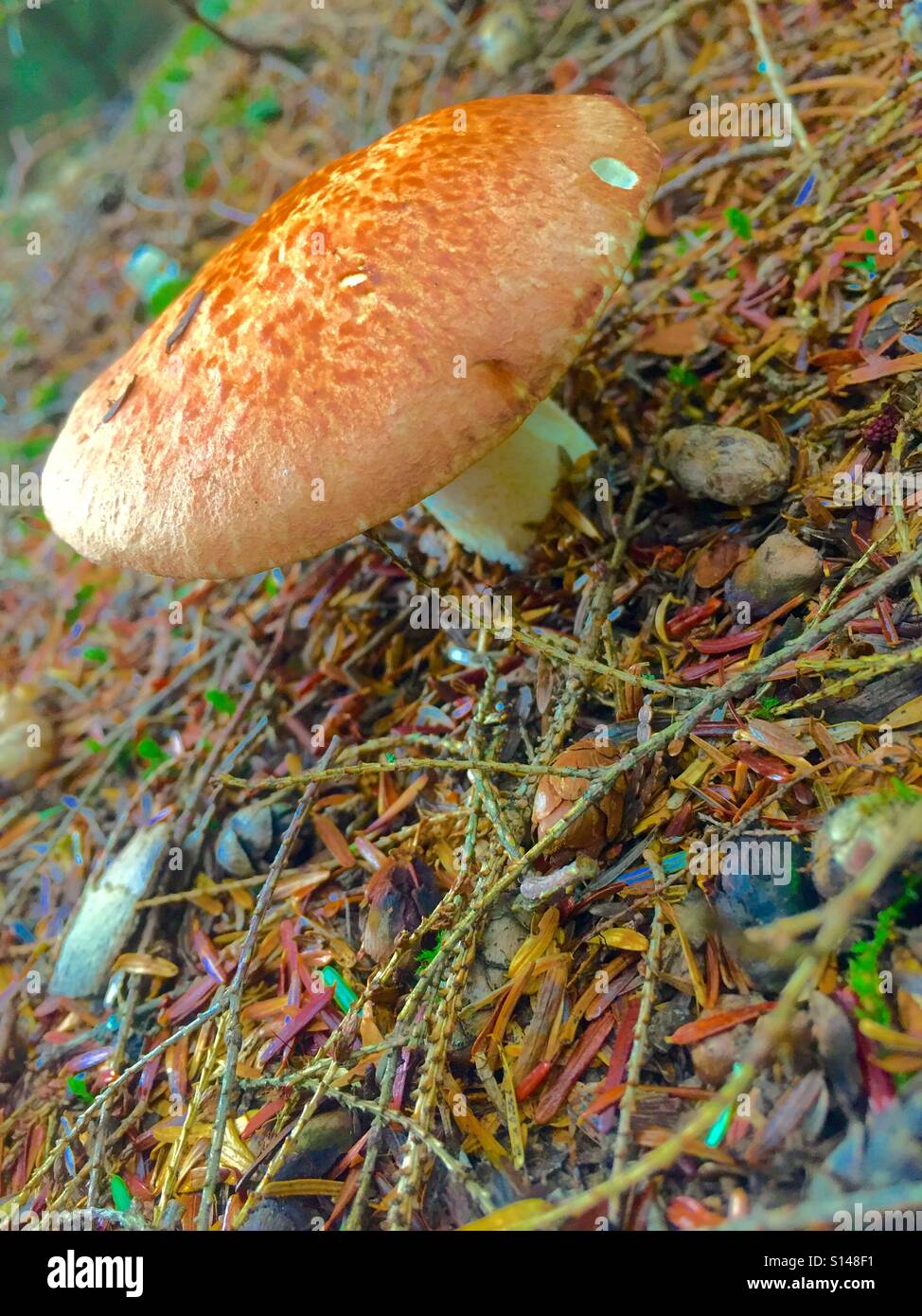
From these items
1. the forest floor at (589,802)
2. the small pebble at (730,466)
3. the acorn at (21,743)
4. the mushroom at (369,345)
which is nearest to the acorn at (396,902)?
the forest floor at (589,802)

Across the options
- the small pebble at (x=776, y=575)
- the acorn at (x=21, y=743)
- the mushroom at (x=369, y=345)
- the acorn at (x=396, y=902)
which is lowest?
the acorn at (x=21, y=743)

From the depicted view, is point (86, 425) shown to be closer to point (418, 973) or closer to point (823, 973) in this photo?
point (418, 973)

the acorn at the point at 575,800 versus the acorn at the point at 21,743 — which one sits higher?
the acorn at the point at 575,800

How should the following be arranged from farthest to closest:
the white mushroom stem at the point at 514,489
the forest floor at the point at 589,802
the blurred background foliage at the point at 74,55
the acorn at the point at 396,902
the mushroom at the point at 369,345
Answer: the blurred background foliage at the point at 74,55
the white mushroom stem at the point at 514,489
the acorn at the point at 396,902
the mushroom at the point at 369,345
the forest floor at the point at 589,802

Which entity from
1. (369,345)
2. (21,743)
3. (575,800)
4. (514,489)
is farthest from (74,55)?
(575,800)

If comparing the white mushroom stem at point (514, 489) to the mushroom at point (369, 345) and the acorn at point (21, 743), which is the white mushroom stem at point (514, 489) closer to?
the mushroom at point (369, 345)

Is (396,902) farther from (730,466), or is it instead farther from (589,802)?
(730,466)
